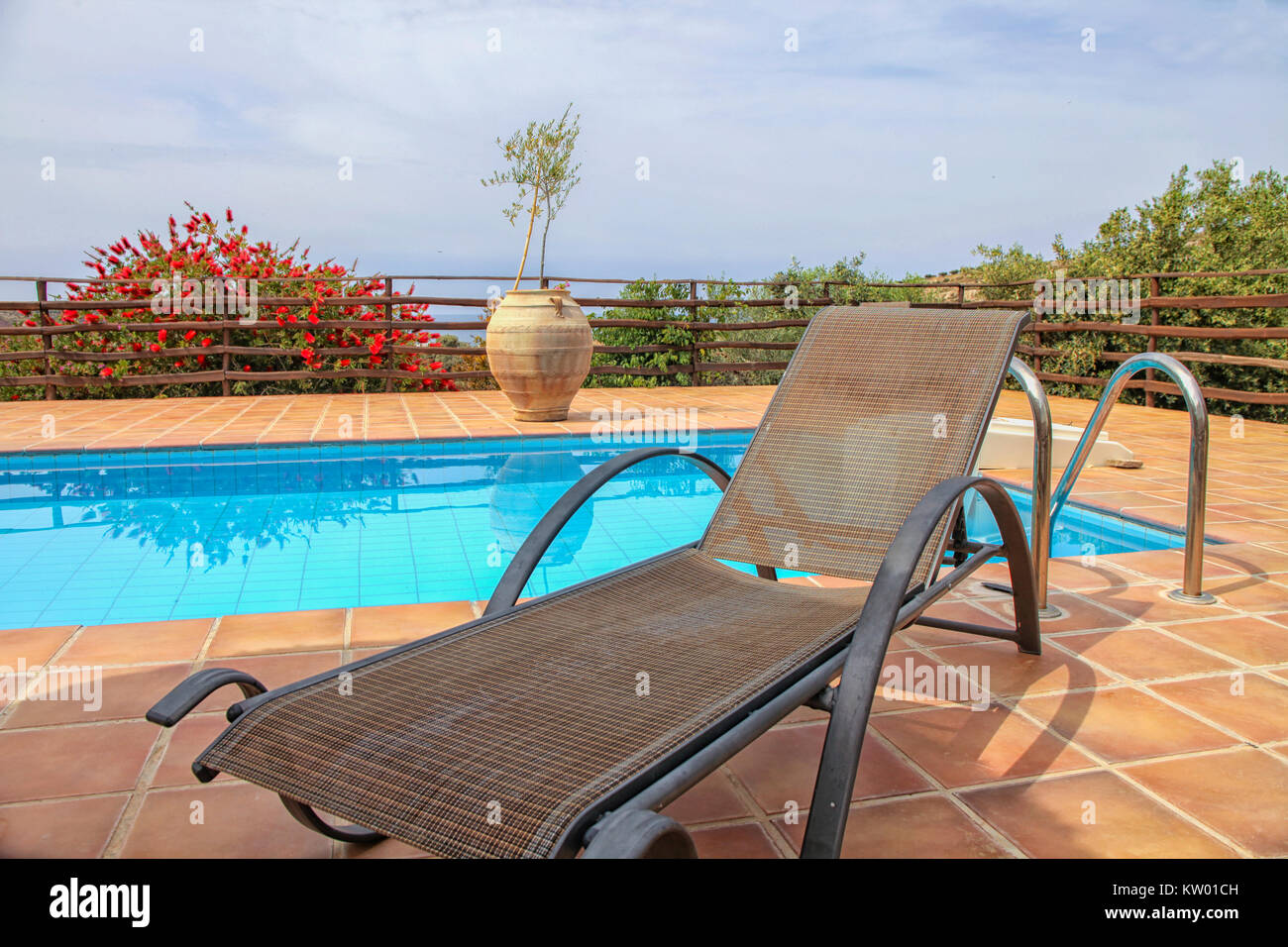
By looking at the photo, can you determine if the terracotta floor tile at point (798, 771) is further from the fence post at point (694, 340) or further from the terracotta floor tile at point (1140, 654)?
the fence post at point (694, 340)

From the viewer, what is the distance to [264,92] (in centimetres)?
1048

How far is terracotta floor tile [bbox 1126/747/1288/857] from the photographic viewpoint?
1.62 meters

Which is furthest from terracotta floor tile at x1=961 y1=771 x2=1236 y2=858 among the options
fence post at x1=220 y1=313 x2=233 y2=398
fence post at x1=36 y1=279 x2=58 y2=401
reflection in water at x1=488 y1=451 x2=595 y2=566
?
fence post at x1=36 y1=279 x2=58 y2=401

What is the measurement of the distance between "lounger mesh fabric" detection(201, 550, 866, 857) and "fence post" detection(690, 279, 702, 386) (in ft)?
27.7

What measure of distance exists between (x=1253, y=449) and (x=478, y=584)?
544 cm

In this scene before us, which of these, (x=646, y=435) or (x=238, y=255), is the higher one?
(x=238, y=255)

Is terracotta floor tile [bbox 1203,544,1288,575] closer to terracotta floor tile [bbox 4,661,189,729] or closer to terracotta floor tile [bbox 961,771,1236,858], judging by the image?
terracotta floor tile [bbox 961,771,1236,858]

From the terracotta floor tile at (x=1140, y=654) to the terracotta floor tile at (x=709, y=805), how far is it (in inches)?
47.0

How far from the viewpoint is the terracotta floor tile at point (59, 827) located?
1.55 metres

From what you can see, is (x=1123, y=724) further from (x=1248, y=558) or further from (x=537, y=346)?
(x=537, y=346)

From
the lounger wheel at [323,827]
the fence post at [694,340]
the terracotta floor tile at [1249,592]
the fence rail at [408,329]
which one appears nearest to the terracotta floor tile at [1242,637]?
the terracotta floor tile at [1249,592]

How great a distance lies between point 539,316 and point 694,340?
367 centimetres

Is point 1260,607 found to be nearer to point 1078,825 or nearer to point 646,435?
point 1078,825
